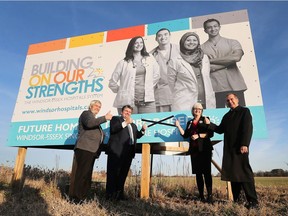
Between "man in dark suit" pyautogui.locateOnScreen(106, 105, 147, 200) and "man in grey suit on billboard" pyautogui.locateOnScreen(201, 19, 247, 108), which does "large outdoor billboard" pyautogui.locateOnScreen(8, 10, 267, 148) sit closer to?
"man in grey suit on billboard" pyautogui.locateOnScreen(201, 19, 247, 108)

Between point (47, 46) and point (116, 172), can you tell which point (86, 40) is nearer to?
point (47, 46)

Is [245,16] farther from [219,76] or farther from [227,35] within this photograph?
[219,76]

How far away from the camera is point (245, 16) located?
4.46 metres

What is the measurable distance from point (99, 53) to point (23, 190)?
3069 mm

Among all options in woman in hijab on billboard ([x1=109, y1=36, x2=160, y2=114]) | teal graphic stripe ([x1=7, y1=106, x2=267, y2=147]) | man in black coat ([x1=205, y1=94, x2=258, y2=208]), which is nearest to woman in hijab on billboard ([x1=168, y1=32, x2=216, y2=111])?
teal graphic stripe ([x1=7, y1=106, x2=267, y2=147])

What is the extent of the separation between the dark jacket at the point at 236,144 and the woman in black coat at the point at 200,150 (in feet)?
1.14

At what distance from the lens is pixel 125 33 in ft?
17.2

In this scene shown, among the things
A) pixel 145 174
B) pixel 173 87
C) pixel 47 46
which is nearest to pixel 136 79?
pixel 173 87

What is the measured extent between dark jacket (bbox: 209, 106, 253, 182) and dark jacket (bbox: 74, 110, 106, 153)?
1747 mm

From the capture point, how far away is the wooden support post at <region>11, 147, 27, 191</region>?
4820 millimetres

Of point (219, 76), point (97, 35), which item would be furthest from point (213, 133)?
point (97, 35)

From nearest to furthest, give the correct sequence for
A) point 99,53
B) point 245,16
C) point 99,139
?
point 99,139, point 245,16, point 99,53

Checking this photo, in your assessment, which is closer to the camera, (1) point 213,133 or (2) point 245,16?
(1) point 213,133

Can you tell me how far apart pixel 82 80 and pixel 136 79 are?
1189 millimetres
